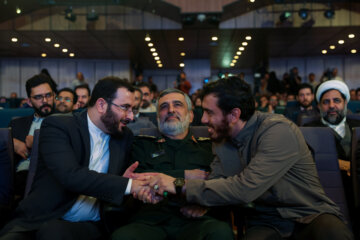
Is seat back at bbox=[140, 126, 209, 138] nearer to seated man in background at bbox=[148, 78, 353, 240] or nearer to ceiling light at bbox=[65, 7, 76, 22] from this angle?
seated man in background at bbox=[148, 78, 353, 240]

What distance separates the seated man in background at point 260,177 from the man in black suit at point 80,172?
34cm

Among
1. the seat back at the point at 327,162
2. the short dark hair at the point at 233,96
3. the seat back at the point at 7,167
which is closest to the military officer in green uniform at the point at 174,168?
the short dark hair at the point at 233,96

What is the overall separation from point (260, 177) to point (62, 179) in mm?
1097

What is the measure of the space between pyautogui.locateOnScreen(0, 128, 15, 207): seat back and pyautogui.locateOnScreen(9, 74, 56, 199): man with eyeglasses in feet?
1.51

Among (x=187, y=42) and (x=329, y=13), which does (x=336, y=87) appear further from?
(x=187, y=42)

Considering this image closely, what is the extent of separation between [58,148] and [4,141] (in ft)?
2.30

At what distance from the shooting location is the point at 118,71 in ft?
49.3

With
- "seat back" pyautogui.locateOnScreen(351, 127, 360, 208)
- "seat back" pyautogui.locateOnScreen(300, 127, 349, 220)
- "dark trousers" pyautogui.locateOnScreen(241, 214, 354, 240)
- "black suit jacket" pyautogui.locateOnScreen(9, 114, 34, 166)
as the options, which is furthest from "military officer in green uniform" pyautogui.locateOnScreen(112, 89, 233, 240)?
"black suit jacket" pyautogui.locateOnScreen(9, 114, 34, 166)

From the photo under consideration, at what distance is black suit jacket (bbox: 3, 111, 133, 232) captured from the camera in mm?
1850

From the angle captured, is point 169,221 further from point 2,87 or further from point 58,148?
point 2,87

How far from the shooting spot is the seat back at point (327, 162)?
2.26 metres

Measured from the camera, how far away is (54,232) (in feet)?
5.81

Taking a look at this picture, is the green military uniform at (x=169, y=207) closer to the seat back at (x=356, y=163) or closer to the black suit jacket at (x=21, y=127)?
the seat back at (x=356, y=163)

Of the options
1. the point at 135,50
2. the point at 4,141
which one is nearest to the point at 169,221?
the point at 4,141
